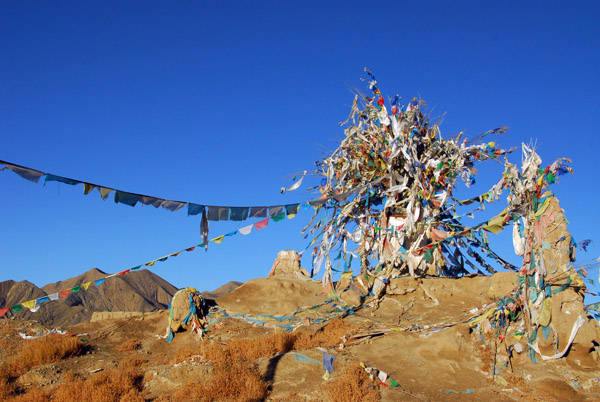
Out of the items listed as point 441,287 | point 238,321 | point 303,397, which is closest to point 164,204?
point 303,397

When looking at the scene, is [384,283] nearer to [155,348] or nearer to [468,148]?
[468,148]

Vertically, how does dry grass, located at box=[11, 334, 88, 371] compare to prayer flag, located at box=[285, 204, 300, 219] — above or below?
below

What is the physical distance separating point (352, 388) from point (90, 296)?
159 ft

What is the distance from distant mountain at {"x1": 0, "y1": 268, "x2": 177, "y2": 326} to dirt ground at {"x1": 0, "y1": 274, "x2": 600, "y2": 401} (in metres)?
28.6

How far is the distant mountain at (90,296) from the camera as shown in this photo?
41938mm

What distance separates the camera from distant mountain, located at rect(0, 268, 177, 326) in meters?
41.9

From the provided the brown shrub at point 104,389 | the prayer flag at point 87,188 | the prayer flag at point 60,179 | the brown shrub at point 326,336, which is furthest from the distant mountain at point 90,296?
the prayer flag at point 60,179

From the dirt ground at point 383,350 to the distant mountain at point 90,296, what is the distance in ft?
93.7

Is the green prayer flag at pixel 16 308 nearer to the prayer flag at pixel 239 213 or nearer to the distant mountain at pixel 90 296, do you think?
the prayer flag at pixel 239 213

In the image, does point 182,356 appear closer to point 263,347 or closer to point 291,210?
point 263,347

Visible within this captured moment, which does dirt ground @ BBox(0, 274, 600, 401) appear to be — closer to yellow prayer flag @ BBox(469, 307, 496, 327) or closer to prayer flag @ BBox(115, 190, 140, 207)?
yellow prayer flag @ BBox(469, 307, 496, 327)

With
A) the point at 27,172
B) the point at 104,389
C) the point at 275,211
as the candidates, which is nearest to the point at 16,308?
the point at 104,389

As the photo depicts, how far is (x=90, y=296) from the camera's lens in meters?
50.4

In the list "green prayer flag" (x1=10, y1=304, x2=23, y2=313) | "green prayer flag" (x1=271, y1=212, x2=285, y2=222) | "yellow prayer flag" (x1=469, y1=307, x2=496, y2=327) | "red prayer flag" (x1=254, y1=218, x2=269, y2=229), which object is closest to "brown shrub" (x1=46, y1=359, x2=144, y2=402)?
"green prayer flag" (x1=10, y1=304, x2=23, y2=313)
